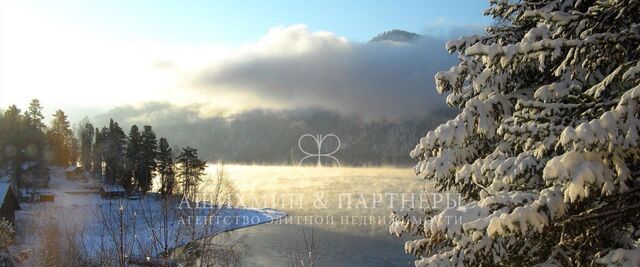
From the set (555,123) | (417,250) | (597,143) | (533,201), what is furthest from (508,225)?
(417,250)

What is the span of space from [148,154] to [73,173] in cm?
1706

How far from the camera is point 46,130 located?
64688 mm

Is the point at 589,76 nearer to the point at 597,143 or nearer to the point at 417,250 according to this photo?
the point at 597,143

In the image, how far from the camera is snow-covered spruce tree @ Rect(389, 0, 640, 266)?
372cm

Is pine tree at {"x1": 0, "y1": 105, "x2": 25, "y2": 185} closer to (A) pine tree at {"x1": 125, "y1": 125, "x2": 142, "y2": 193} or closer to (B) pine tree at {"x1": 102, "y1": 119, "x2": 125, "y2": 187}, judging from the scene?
(B) pine tree at {"x1": 102, "y1": 119, "x2": 125, "y2": 187}

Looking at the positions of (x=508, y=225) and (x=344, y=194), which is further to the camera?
(x=344, y=194)

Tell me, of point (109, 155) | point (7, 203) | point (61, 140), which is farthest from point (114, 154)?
point (7, 203)

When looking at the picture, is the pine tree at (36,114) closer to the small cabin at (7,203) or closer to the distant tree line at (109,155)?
the distant tree line at (109,155)

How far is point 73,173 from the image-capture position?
64438 mm

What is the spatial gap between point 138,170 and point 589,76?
5306cm

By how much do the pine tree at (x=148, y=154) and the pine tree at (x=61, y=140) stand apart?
15.2 m

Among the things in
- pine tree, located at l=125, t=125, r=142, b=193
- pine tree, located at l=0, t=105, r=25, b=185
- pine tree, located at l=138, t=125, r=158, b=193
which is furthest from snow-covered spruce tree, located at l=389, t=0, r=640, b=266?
pine tree, located at l=0, t=105, r=25, b=185

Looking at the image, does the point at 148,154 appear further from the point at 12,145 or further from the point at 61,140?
the point at 61,140

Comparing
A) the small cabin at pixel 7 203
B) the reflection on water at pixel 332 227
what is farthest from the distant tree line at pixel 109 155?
the small cabin at pixel 7 203
